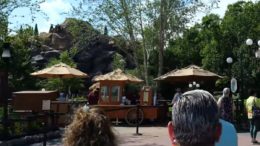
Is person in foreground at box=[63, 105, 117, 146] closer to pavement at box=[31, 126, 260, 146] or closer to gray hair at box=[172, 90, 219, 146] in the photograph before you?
gray hair at box=[172, 90, 219, 146]

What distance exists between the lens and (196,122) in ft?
8.28

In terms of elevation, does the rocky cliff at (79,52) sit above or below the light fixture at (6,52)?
above

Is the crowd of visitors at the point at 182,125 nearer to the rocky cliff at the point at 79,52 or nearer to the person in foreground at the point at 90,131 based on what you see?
the person in foreground at the point at 90,131

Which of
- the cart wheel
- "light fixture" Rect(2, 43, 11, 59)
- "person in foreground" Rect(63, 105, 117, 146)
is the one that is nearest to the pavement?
"light fixture" Rect(2, 43, 11, 59)

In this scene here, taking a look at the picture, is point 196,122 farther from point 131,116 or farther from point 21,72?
point 21,72

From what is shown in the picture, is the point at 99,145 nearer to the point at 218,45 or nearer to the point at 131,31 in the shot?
the point at 131,31

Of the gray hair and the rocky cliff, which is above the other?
the rocky cliff

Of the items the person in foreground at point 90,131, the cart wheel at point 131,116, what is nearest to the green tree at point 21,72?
the cart wheel at point 131,116

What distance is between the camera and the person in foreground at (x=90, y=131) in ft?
9.26

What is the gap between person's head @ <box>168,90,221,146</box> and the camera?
2521mm

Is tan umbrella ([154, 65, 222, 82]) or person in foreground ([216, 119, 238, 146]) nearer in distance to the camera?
person in foreground ([216, 119, 238, 146])

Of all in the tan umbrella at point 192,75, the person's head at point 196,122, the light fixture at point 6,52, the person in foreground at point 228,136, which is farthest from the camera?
the tan umbrella at point 192,75

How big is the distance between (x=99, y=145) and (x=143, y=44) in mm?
33797

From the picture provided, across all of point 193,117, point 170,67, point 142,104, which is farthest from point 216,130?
point 170,67
